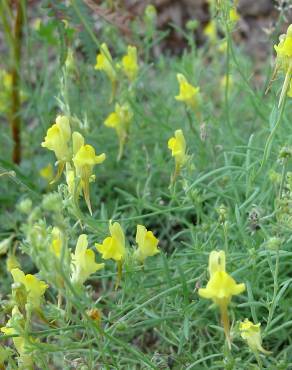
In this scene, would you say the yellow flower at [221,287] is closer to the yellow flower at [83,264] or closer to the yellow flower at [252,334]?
the yellow flower at [252,334]

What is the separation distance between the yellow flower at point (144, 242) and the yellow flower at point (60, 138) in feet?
0.92

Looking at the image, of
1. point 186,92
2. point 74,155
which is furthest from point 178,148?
point 186,92

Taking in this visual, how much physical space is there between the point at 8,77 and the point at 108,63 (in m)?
0.95

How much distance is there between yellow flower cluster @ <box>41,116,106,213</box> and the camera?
165 centimetres

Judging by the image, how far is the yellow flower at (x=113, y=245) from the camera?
1562 mm

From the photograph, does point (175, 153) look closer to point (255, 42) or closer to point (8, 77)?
point (8, 77)

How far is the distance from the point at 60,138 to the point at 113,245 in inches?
12.9

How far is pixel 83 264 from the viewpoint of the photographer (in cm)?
153

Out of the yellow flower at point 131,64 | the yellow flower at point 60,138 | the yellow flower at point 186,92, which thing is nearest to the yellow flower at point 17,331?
the yellow flower at point 60,138

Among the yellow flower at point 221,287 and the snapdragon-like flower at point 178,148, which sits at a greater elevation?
the snapdragon-like flower at point 178,148

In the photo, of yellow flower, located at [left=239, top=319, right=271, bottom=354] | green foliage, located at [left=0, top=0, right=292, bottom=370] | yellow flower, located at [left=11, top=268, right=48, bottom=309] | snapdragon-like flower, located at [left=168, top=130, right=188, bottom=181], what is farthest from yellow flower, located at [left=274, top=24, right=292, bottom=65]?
yellow flower, located at [left=11, top=268, right=48, bottom=309]

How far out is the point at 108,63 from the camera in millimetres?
2303

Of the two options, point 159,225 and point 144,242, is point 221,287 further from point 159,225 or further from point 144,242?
point 159,225

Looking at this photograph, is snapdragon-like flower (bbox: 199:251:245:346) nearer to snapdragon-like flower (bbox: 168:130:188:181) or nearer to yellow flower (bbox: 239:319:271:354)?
yellow flower (bbox: 239:319:271:354)
